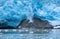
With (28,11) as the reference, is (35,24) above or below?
below

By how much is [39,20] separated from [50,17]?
208 millimetres

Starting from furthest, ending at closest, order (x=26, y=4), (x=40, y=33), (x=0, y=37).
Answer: (x=26, y=4)
(x=40, y=33)
(x=0, y=37)

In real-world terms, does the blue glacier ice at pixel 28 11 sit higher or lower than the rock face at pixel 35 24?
higher

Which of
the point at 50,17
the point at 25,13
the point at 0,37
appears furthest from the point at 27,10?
the point at 0,37

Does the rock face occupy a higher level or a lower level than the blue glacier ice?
lower

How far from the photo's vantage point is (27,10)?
Answer: 9.36 feet

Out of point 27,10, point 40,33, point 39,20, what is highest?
point 27,10

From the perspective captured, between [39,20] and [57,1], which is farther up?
[57,1]

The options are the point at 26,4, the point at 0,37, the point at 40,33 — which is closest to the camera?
the point at 0,37

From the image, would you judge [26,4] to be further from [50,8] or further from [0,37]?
[0,37]

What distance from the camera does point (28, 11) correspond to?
2854mm

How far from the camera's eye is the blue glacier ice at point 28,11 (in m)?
2.84

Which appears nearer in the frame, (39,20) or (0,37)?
(0,37)

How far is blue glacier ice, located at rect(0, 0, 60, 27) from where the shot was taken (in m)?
2.84
